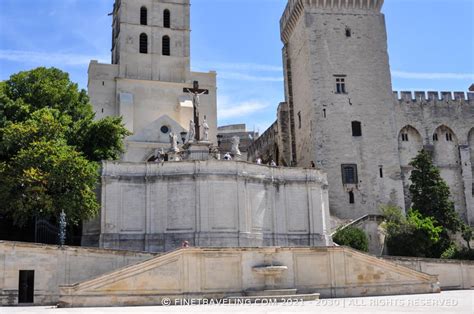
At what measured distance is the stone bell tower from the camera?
5094 cm

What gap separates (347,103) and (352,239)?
15848 millimetres

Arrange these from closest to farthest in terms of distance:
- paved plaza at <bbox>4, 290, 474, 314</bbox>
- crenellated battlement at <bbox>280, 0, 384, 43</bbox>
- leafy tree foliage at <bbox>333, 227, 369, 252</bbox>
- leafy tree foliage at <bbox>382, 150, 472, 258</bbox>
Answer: paved plaza at <bbox>4, 290, 474, 314</bbox> → leafy tree foliage at <bbox>333, 227, 369, 252</bbox> → leafy tree foliage at <bbox>382, 150, 472, 258</bbox> → crenellated battlement at <bbox>280, 0, 384, 43</bbox>

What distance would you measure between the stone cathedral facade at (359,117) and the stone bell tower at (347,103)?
0.08 metres

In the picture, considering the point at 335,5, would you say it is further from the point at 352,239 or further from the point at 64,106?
the point at 64,106

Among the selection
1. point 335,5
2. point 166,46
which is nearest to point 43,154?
point 166,46

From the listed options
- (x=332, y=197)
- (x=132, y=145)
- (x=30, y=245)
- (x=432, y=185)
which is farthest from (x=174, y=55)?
(x=30, y=245)

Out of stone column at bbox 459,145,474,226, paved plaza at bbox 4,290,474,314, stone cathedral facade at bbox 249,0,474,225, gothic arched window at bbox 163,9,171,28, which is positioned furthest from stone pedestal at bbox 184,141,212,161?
stone column at bbox 459,145,474,226

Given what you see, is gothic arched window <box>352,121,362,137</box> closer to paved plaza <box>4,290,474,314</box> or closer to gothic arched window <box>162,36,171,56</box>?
gothic arched window <box>162,36,171,56</box>

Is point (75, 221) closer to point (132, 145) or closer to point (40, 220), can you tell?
point (40, 220)

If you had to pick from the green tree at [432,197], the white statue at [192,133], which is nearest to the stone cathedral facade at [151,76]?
the white statue at [192,133]

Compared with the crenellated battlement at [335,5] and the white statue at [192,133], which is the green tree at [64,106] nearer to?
the white statue at [192,133]

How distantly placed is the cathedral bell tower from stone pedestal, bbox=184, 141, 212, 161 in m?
18.6

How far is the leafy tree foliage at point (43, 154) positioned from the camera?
99.8 feet

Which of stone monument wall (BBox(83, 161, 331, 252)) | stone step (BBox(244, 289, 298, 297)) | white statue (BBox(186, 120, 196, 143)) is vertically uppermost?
white statue (BBox(186, 120, 196, 143))
